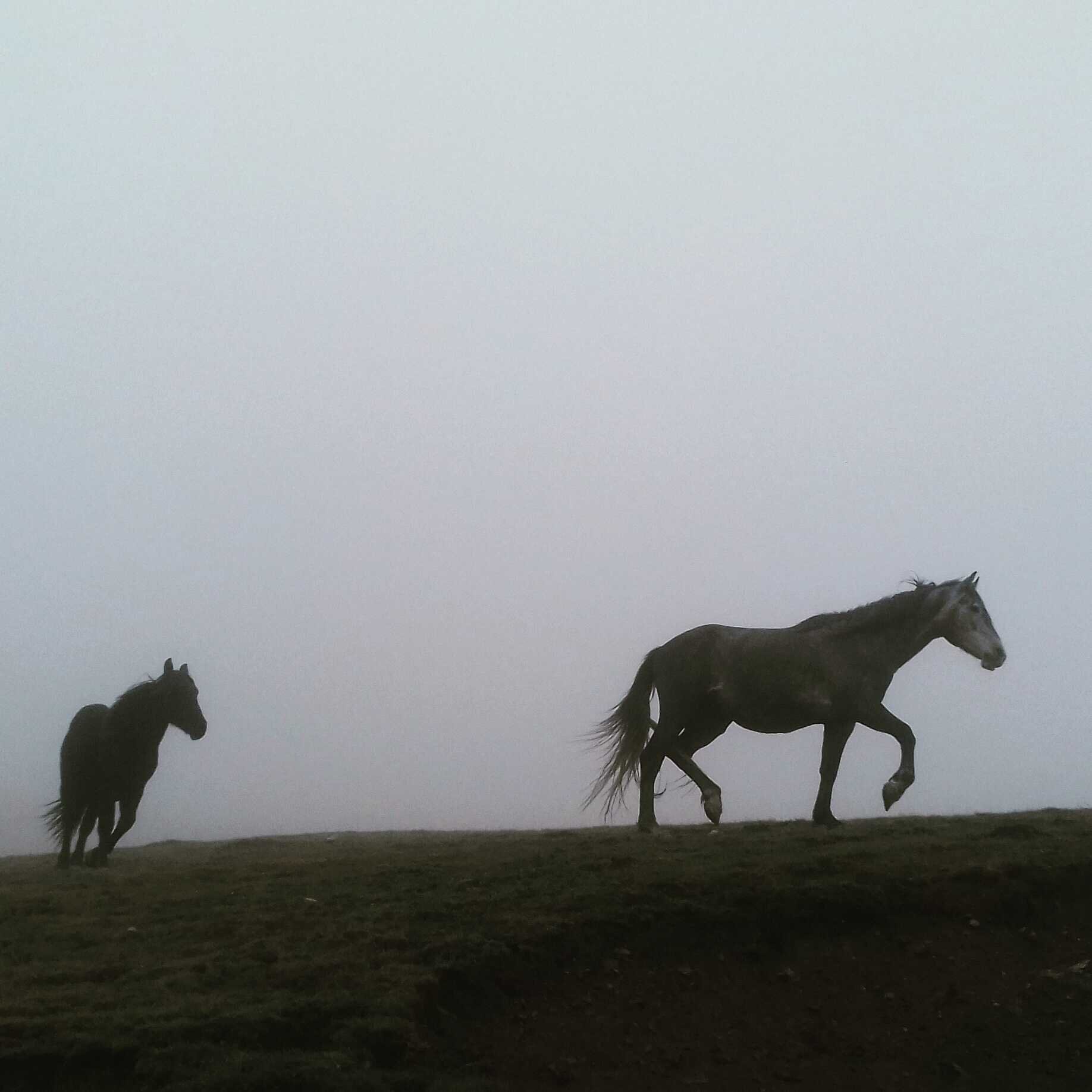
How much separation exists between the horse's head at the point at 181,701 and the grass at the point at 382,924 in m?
2.70

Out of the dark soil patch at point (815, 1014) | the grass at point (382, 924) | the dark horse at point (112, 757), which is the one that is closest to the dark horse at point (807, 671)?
the grass at point (382, 924)

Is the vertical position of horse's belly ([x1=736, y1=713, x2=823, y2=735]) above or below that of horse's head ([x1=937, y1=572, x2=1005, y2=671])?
below

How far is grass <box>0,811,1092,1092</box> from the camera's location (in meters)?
6.76

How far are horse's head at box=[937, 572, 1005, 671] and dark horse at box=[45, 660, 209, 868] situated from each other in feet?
31.5

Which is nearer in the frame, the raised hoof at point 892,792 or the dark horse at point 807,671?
the raised hoof at point 892,792

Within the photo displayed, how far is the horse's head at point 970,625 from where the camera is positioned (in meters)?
13.6

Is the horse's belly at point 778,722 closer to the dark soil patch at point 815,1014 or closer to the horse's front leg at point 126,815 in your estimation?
the dark soil patch at point 815,1014

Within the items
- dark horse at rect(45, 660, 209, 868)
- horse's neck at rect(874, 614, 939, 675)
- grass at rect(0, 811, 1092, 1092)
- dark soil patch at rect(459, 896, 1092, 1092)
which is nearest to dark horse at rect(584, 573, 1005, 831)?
horse's neck at rect(874, 614, 939, 675)

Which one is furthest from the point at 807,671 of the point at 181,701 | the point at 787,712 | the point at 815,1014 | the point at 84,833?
the point at 84,833

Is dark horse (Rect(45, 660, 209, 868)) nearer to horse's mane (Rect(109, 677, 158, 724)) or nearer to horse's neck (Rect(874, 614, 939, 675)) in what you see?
horse's mane (Rect(109, 677, 158, 724))

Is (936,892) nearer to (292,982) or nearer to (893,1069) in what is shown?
(893,1069)

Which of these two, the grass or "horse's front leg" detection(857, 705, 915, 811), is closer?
the grass

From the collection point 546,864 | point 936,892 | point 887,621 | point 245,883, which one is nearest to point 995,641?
point 887,621

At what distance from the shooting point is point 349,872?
11453mm
